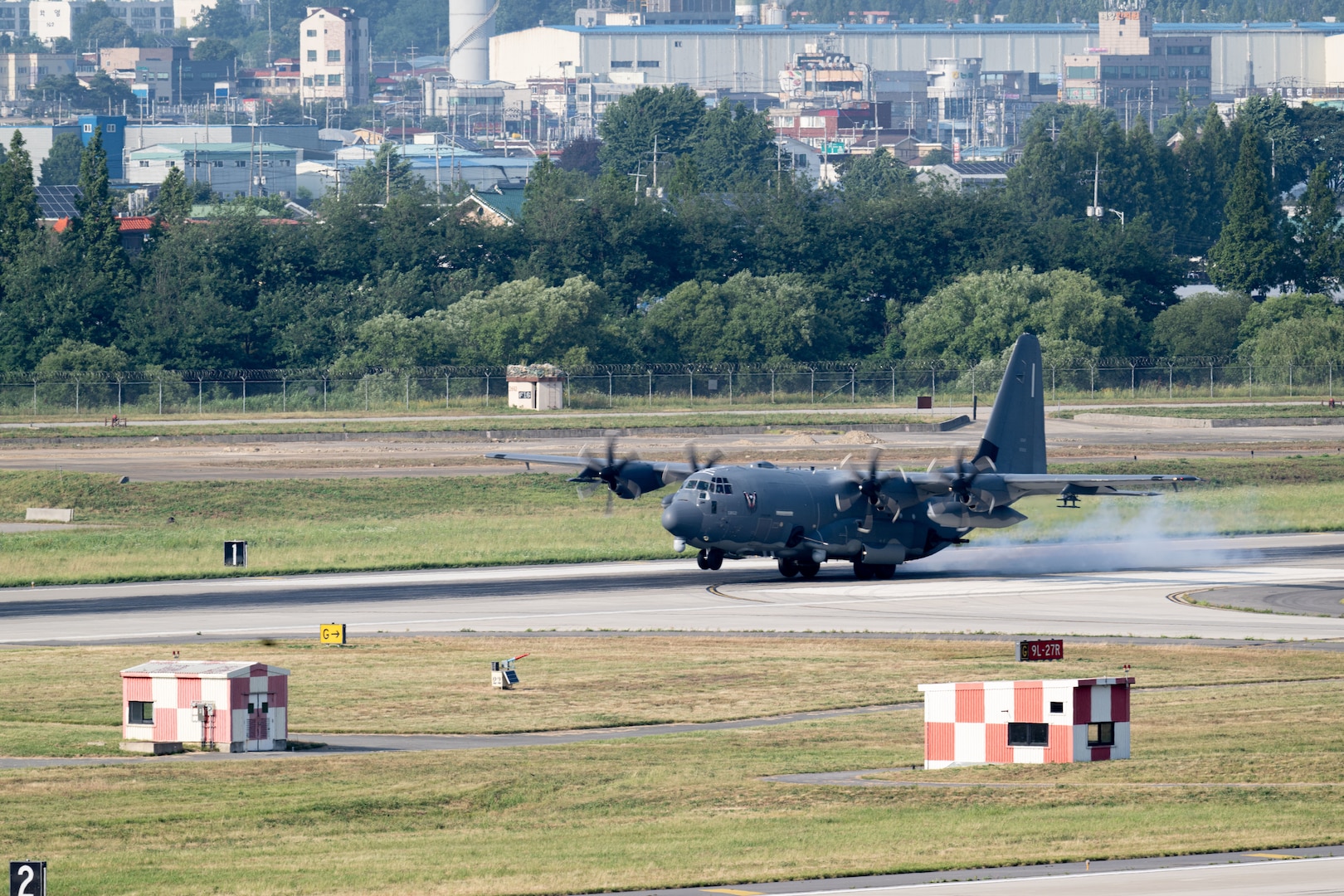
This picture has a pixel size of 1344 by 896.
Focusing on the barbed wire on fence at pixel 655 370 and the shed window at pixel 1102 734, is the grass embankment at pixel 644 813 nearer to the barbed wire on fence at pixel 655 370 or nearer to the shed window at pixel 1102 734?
the shed window at pixel 1102 734

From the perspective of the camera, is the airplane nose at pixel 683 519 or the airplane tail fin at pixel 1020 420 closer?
the airplane nose at pixel 683 519

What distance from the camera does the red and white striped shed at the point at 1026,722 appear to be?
28.1 m

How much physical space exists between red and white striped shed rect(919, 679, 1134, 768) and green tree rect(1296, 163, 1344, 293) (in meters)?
143

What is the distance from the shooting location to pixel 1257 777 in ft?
88.5

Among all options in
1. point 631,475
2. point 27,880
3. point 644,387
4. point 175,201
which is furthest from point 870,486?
point 175,201

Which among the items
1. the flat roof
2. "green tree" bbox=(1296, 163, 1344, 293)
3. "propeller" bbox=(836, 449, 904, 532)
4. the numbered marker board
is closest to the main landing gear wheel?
"propeller" bbox=(836, 449, 904, 532)

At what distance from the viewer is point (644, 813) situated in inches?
1025

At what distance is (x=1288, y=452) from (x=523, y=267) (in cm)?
6826

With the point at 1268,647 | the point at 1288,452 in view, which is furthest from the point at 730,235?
the point at 1268,647


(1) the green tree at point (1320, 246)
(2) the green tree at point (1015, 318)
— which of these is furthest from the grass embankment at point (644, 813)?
(1) the green tree at point (1320, 246)

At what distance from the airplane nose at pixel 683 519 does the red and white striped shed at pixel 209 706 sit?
77.4 ft

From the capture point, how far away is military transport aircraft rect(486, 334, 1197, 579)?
55594 millimetres

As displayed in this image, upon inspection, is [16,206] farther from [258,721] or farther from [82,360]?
[258,721]

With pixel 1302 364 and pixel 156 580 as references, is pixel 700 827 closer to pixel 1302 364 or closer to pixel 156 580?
pixel 156 580
